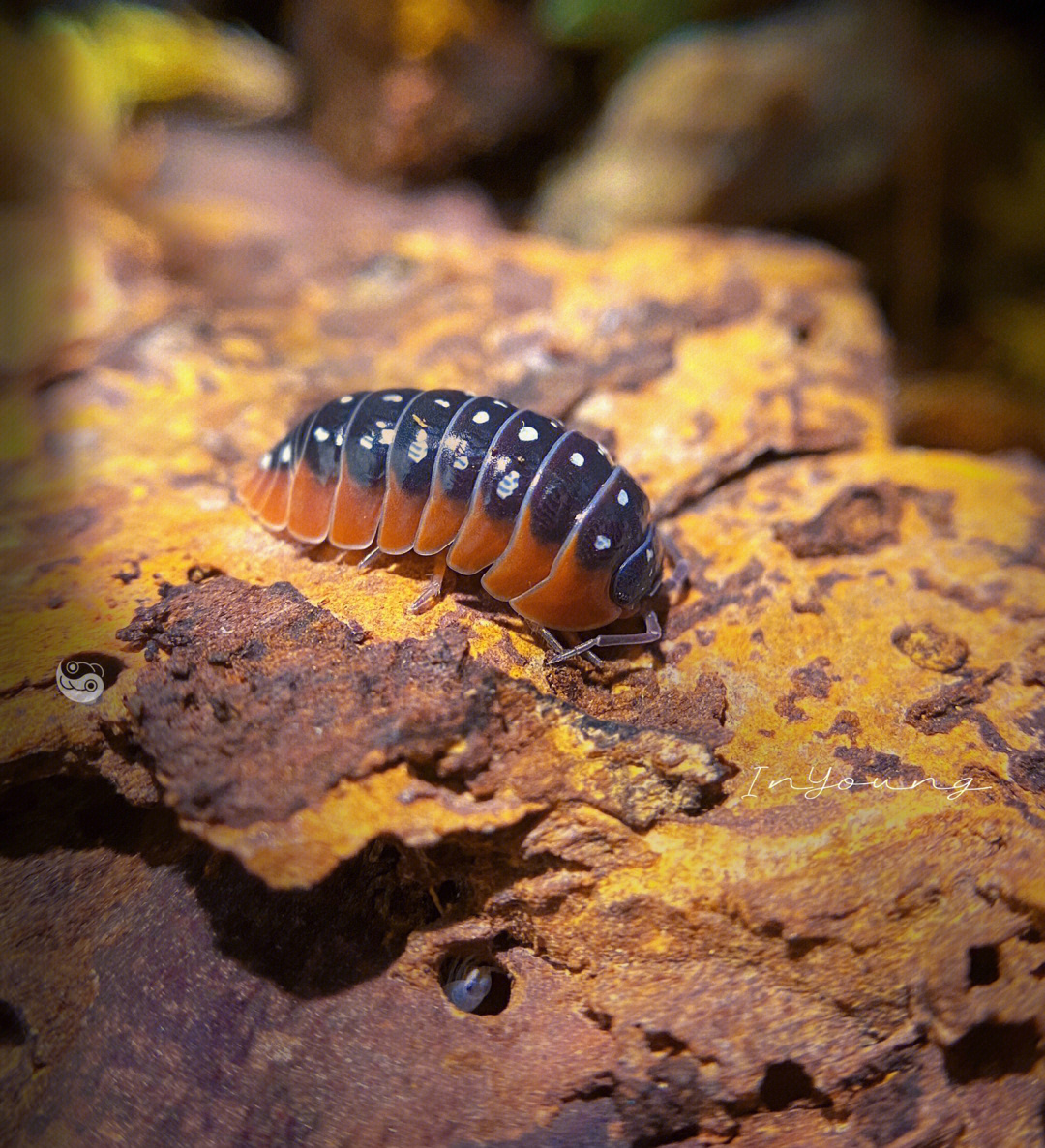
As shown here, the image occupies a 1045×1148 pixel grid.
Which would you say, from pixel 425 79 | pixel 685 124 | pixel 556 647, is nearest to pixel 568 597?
pixel 556 647

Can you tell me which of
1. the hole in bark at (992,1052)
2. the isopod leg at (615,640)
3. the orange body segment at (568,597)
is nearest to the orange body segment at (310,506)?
the orange body segment at (568,597)

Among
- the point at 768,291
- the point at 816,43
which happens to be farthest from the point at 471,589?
the point at 816,43

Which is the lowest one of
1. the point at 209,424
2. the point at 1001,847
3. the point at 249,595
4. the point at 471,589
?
the point at 1001,847

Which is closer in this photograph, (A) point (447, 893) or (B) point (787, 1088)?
(B) point (787, 1088)

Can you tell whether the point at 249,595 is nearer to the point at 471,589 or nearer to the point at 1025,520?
the point at 471,589

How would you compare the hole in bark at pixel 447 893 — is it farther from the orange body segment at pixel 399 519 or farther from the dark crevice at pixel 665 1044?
the orange body segment at pixel 399 519

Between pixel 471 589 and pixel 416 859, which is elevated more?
pixel 471 589

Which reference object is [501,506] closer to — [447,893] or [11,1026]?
[447,893]
